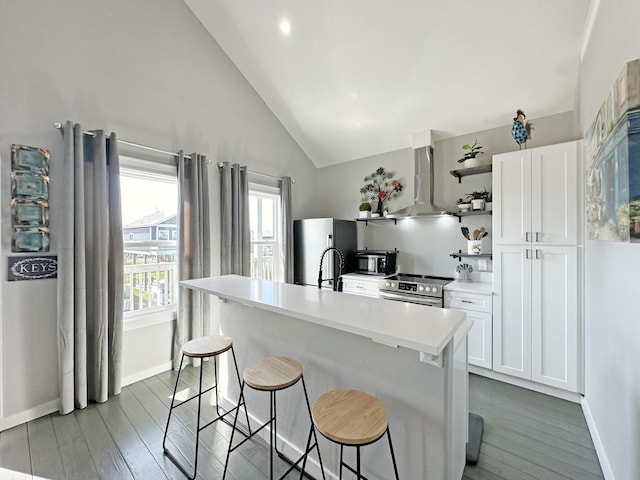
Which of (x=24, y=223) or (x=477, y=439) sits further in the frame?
(x=24, y=223)

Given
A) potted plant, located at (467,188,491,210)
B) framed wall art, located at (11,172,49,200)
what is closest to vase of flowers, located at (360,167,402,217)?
potted plant, located at (467,188,491,210)

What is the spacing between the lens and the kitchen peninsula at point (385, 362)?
4.06 ft

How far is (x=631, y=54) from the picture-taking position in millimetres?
1271

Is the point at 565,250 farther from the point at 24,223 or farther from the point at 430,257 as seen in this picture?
the point at 24,223

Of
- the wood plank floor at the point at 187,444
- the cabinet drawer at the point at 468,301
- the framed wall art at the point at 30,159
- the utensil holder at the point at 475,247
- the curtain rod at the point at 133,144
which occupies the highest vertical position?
the curtain rod at the point at 133,144

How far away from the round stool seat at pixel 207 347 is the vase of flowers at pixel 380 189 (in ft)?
9.26

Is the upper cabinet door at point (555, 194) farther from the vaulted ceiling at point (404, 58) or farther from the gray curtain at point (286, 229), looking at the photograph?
the gray curtain at point (286, 229)

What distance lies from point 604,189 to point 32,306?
4081 mm

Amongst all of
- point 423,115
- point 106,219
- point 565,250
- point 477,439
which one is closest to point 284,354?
point 477,439

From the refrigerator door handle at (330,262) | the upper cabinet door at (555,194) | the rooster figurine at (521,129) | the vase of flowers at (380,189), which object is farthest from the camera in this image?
the vase of flowers at (380,189)

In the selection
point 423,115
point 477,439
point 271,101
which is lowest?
point 477,439

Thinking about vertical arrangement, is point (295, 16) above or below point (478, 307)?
above

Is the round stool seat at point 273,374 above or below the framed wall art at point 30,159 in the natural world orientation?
below

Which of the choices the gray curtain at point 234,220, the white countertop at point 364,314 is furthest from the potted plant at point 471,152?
the gray curtain at point 234,220
